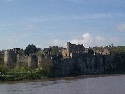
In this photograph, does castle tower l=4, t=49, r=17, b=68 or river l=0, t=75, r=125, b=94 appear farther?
castle tower l=4, t=49, r=17, b=68

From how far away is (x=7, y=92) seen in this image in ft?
135

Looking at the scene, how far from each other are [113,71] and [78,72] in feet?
40.3

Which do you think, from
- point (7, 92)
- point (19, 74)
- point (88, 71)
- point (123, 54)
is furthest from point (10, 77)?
point (123, 54)

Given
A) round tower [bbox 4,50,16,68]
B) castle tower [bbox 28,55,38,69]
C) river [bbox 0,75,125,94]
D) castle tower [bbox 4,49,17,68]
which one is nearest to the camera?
river [bbox 0,75,125,94]

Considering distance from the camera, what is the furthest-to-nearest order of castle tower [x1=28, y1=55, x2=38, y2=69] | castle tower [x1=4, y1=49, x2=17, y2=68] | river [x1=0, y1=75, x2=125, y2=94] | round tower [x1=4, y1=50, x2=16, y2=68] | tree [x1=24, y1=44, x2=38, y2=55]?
tree [x1=24, y1=44, x2=38, y2=55], round tower [x1=4, y1=50, x2=16, y2=68], castle tower [x1=4, y1=49, x2=17, y2=68], castle tower [x1=28, y1=55, x2=38, y2=69], river [x1=0, y1=75, x2=125, y2=94]

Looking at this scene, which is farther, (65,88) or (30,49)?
(30,49)

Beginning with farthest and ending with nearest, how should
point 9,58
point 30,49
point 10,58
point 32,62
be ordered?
1. point 30,49
2. point 10,58
3. point 9,58
4. point 32,62

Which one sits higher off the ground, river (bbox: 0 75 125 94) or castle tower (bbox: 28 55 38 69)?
castle tower (bbox: 28 55 38 69)

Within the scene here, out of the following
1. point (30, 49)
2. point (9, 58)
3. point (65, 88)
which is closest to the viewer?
point (65, 88)

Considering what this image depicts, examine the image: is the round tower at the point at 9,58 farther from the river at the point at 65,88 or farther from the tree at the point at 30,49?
the tree at the point at 30,49

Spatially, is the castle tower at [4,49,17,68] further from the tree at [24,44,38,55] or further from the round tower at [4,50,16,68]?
the tree at [24,44,38,55]

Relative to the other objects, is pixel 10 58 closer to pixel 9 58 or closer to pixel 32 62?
pixel 9 58

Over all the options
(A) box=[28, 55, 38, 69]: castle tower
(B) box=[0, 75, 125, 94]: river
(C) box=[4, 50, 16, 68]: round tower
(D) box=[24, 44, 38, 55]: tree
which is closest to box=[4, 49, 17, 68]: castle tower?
(C) box=[4, 50, 16, 68]: round tower

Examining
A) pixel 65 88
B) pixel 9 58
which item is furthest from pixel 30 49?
pixel 65 88
